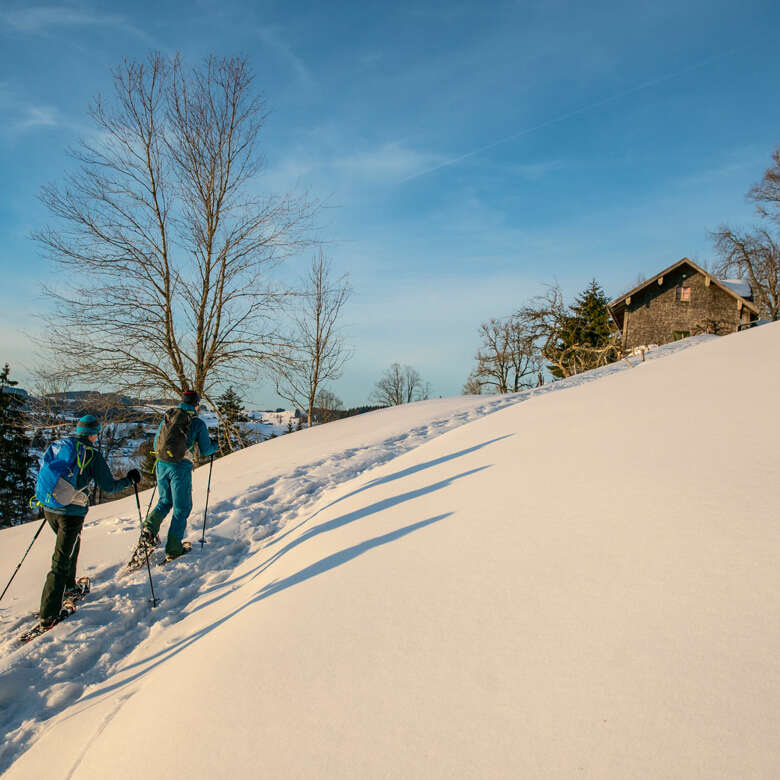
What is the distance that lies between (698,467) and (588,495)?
1.03m

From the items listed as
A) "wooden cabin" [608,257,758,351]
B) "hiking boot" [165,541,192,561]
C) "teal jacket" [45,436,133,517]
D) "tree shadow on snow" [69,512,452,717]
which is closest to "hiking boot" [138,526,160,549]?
"hiking boot" [165,541,192,561]

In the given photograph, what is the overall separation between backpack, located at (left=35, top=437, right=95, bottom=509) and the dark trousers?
0.52ft

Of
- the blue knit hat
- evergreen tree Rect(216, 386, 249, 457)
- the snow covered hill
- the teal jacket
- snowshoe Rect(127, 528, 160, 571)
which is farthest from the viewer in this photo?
evergreen tree Rect(216, 386, 249, 457)

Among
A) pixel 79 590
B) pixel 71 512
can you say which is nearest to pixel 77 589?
pixel 79 590

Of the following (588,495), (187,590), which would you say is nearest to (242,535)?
(187,590)

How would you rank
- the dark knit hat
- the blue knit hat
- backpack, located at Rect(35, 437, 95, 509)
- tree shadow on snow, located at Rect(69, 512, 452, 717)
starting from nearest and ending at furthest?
tree shadow on snow, located at Rect(69, 512, 452, 717)
backpack, located at Rect(35, 437, 95, 509)
the blue knit hat
the dark knit hat

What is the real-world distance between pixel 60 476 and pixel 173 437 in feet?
4.37

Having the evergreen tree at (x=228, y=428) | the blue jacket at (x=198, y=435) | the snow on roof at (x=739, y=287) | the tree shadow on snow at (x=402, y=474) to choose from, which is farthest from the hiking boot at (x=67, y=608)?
the snow on roof at (x=739, y=287)

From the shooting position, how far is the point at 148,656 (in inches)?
140

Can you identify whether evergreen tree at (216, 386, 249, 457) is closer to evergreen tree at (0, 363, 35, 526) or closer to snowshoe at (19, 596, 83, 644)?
snowshoe at (19, 596, 83, 644)

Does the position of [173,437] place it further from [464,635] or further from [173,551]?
[464,635]

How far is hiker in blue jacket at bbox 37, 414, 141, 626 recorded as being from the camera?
4066 millimetres

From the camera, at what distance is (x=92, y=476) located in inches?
180

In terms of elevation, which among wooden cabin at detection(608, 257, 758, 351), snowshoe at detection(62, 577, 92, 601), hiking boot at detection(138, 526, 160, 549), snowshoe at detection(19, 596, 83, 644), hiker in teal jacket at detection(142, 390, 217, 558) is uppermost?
wooden cabin at detection(608, 257, 758, 351)
